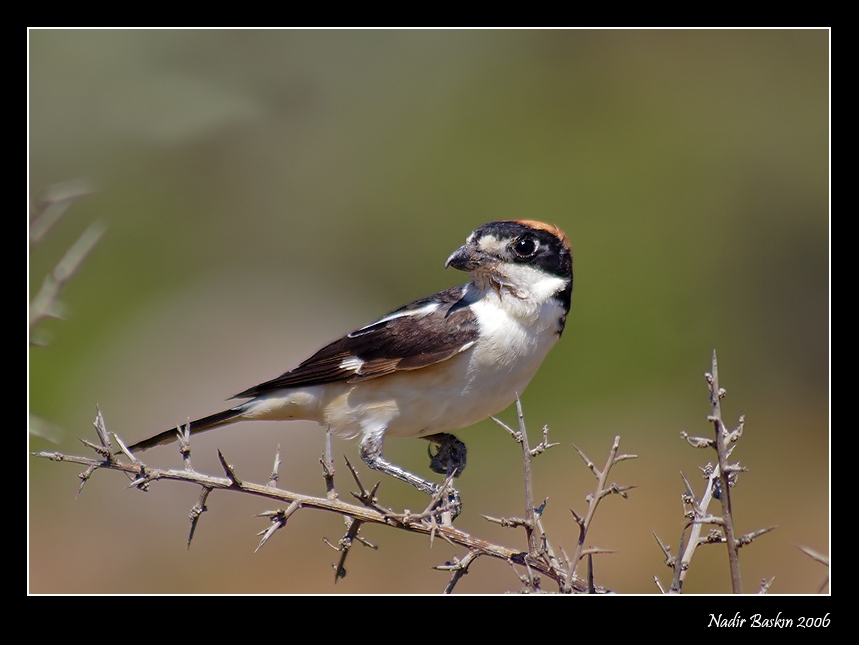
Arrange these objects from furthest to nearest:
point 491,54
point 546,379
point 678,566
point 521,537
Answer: point 491,54
point 546,379
point 521,537
point 678,566

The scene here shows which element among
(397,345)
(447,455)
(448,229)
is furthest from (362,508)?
(448,229)

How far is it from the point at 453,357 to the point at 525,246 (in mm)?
639

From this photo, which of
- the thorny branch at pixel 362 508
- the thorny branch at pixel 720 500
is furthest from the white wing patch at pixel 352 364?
the thorny branch at pixel 720 500

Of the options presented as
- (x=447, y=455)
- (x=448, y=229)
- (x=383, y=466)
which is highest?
(x=448, y=229)

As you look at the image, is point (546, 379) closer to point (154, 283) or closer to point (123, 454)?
point (154, 283)

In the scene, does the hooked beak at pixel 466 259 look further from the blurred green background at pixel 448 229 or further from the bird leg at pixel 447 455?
the blurred green background at pixel 448 229

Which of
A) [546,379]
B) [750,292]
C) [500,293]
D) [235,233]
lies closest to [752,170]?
[750,292]

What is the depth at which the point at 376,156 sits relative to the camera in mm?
10445

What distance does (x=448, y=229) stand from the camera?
9.55 meters

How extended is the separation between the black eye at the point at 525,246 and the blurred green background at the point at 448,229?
396 cm

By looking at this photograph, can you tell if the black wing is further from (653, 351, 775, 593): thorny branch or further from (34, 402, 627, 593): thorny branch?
(653, 351, 775, 593): thorny branch

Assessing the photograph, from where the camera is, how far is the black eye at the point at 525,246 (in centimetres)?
418

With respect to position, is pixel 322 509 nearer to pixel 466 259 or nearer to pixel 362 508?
pixel 362 508

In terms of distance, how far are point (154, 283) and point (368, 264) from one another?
2359 millimetres
